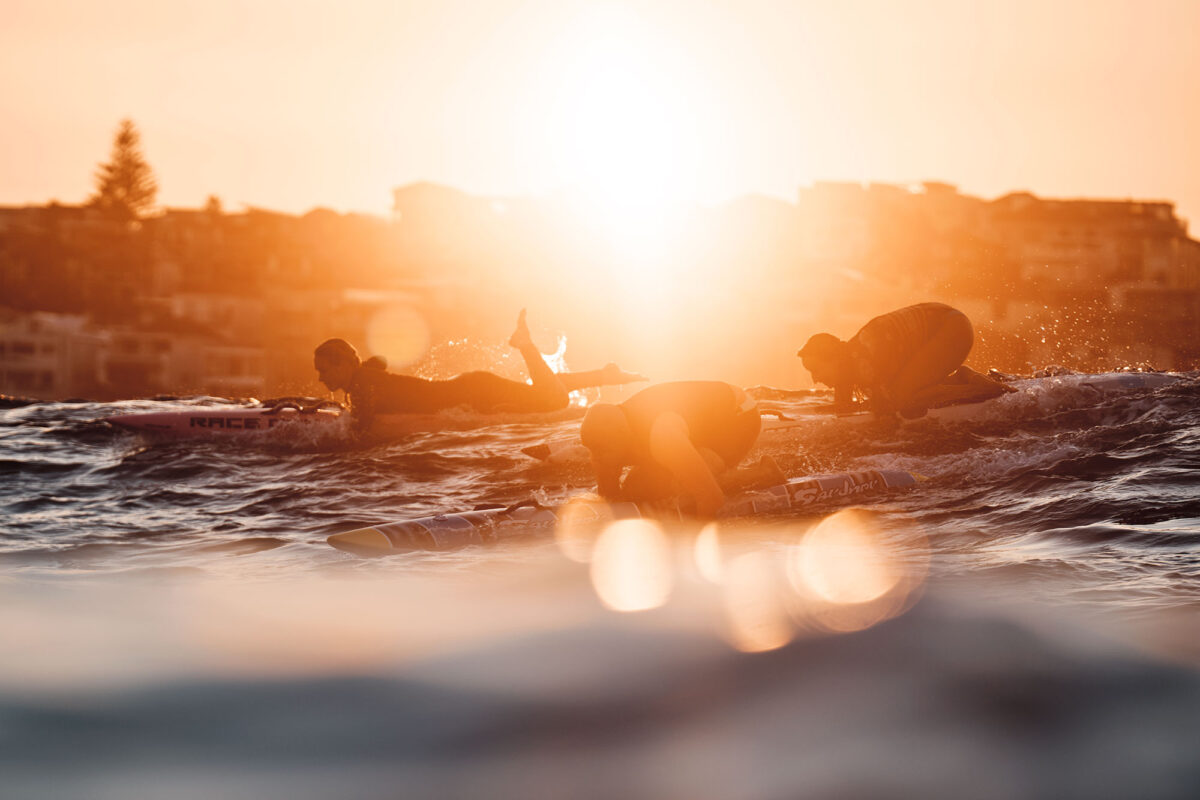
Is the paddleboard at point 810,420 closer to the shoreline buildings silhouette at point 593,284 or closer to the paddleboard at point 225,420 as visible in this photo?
the paddleboard at point 225,420

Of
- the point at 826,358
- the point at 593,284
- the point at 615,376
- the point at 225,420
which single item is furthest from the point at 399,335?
the point at 826,358

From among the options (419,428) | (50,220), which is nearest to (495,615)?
(419,428)

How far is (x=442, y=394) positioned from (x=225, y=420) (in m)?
2.58

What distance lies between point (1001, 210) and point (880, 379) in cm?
5149

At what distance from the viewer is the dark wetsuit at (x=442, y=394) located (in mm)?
12219

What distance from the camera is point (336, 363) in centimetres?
1184

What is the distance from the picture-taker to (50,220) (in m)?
66.5

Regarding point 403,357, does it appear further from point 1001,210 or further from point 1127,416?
point 1127,416

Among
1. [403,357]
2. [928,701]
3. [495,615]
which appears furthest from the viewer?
[403,357]

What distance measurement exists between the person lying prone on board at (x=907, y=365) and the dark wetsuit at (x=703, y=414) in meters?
2.47

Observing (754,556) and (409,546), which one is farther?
(409,546)

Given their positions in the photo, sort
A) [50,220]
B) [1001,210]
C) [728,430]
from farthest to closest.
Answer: [50,220] → [1001,210] → [728,430]

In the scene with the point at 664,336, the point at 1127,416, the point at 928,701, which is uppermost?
the point at 664,336

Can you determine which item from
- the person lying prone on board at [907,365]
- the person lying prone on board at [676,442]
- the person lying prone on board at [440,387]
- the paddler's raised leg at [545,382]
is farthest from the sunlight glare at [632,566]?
the paddler's raised leg at [545,382]
